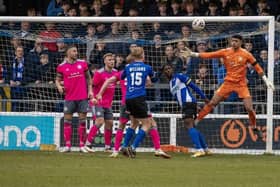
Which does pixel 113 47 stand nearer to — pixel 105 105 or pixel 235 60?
pixel 105 105

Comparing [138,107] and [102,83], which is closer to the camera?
[138,107]

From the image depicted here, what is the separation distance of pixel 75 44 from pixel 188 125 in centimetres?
342

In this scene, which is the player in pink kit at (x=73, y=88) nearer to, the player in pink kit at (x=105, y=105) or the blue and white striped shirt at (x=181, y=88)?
the player in pink kit at (x=105, y=105)

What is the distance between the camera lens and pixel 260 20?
17.8 meters

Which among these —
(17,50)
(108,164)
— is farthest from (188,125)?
(17,50)

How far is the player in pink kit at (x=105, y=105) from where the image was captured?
17688 millimetres

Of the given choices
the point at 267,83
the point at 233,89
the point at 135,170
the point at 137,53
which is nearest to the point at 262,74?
the point at 267,83

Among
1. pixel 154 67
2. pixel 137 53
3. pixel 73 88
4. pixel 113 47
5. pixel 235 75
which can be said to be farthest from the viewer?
pixel 154 67

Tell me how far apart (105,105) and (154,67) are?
180 centimetres

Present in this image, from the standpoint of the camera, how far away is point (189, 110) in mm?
16969

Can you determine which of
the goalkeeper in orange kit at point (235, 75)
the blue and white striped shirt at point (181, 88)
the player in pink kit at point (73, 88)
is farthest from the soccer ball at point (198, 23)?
the player in pink kit at point (73, 88)

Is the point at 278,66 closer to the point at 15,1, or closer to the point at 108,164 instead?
the point at 108,164

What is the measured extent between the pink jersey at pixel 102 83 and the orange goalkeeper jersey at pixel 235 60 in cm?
201

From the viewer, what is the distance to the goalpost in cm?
1798
